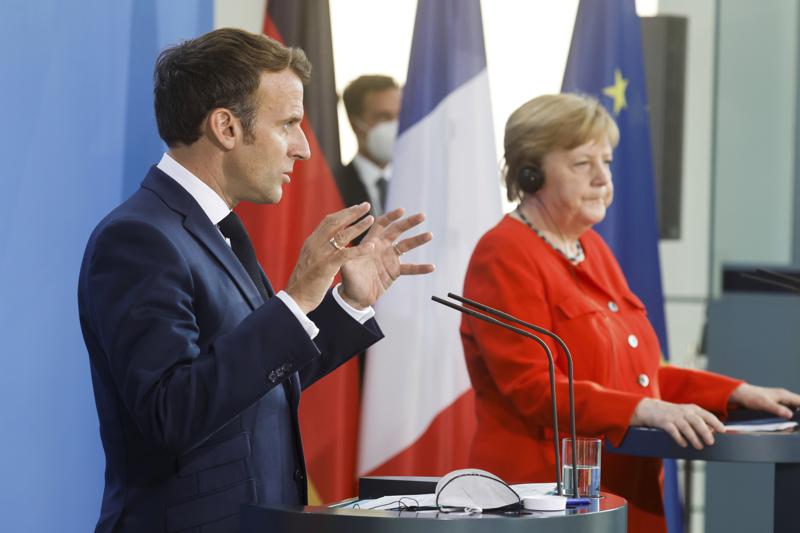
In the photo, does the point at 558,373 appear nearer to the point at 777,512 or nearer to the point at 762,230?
the point at 777,512

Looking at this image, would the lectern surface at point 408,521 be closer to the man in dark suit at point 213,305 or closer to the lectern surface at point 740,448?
the man in dark suit at point 213,305

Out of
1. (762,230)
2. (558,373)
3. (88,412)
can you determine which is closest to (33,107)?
(88,412)

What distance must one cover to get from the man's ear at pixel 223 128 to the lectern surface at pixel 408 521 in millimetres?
656

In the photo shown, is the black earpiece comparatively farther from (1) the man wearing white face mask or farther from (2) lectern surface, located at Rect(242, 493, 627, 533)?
(2) lectern surface, located at Rect(242, 493, 627, 533)

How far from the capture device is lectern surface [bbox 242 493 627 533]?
1561 millimetres

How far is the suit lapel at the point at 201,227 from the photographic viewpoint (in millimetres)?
1872

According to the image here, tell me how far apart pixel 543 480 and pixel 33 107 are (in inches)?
58.8

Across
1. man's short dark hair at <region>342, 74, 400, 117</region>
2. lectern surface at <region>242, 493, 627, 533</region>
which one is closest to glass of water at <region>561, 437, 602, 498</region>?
lectern surface at <region>242, 493, 627, 533</region>

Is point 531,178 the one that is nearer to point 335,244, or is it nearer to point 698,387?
point 698,387

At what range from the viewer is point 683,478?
17.6 ft

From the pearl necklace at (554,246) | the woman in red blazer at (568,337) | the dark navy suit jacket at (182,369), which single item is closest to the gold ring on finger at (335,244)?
the dark navy suit jacket at (182,369)

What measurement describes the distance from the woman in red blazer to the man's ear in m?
0.98

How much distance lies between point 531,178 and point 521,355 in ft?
1.77

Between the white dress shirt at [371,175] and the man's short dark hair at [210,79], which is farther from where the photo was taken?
the white dress shirt at [371,175]
